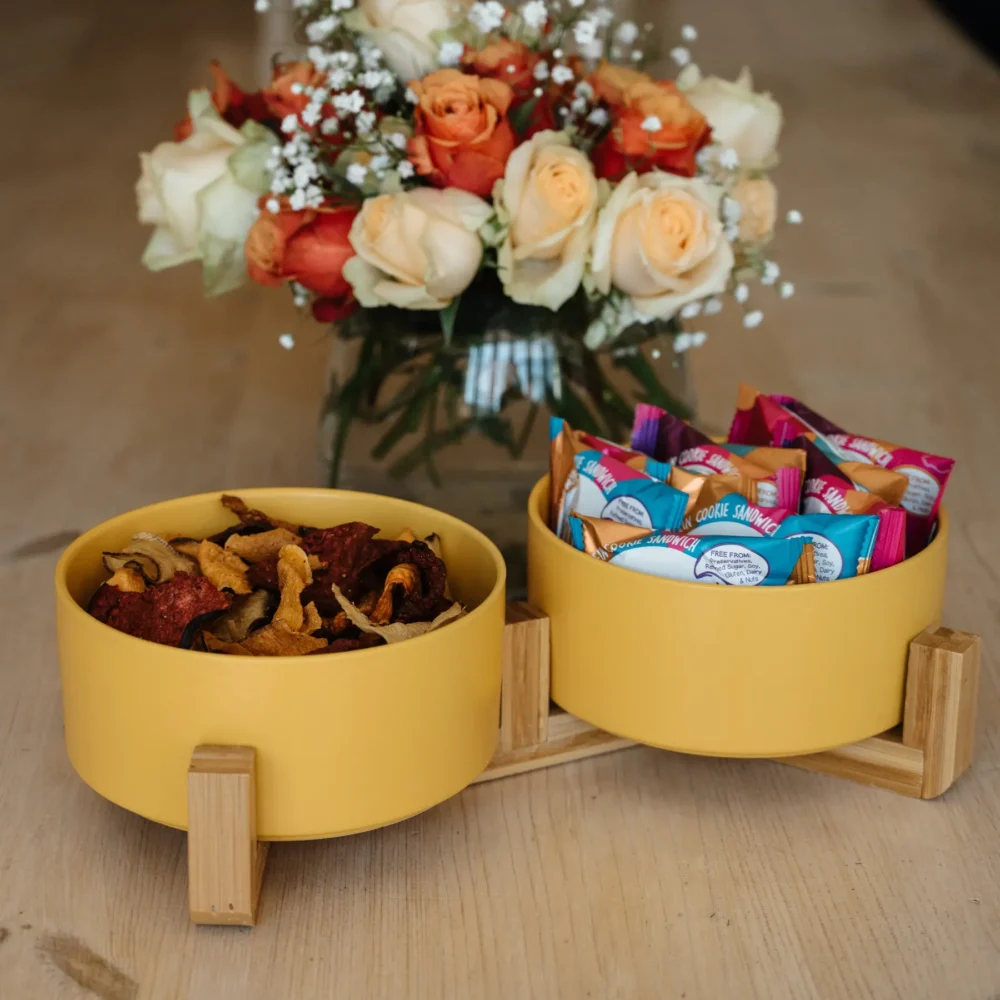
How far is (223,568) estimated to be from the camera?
2.30 feet

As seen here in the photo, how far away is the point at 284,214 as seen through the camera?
814 mm

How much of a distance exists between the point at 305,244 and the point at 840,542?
0.35 meters

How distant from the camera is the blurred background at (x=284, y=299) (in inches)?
47.9

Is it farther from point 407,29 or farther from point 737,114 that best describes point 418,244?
point 737,114

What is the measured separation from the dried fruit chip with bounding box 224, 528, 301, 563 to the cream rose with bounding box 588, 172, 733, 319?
0.78 feet

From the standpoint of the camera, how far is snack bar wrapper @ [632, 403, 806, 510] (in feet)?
2.46

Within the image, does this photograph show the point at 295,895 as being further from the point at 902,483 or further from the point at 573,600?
the point at 902,483

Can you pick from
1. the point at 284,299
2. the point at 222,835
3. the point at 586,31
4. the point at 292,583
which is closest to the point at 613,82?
the point at 586,31

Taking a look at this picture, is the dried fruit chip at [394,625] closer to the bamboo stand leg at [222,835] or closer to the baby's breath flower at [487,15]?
the bamboo stand leg at [222,835]

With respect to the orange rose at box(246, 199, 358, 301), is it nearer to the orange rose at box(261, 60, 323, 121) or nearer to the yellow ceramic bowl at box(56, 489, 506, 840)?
the orange rose at box(261, 60, 323, 121)

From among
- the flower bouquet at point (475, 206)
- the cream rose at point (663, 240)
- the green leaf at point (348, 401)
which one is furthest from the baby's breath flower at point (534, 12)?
the green leaf at point (348, 401)

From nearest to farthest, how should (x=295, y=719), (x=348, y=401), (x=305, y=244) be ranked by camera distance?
(x=295, y=719)
(x=305, y=244)
(x=348, y=401)

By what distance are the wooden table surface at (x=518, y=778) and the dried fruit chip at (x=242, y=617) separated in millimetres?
109

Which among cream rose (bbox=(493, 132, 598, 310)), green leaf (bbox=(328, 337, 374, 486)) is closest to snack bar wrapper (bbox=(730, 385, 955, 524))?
cream rose (bbox=(493, 132, 598, 310))
